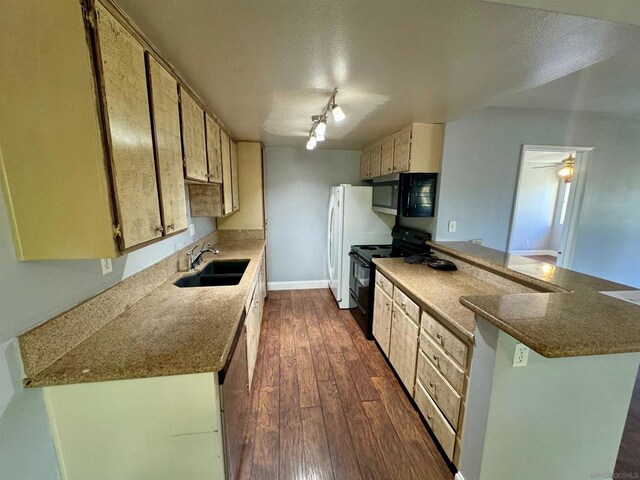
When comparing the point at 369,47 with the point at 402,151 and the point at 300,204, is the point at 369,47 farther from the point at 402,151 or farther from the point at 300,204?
the point at 300,204

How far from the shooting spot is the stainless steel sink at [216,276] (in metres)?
2.12

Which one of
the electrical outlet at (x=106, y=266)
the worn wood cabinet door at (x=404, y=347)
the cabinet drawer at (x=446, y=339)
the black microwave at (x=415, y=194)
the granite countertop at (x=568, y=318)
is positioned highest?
the black microwave at (x=415, y=194)

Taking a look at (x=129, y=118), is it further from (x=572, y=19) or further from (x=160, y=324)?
(x=572, y=19)

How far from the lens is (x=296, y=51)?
1.21 m

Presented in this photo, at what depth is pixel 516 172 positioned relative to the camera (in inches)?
103

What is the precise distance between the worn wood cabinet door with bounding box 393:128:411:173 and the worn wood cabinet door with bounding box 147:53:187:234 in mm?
2033

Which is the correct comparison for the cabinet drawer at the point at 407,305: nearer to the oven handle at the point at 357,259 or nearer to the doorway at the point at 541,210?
the oven handle at the point at 357,259

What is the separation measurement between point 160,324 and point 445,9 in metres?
1.84

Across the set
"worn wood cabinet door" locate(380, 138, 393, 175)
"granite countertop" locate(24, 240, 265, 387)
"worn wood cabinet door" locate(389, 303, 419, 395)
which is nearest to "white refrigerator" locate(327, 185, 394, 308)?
"worn wood cabinet door" locate(380, 138, 393, 175)

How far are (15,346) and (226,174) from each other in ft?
6.73

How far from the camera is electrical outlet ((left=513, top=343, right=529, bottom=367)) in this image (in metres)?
1.12

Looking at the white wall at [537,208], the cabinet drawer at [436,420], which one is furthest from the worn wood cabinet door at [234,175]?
the white wall at [537,208]

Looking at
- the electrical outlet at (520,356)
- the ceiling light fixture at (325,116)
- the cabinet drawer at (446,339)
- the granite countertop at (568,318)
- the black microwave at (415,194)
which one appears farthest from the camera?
the black microwave at (415,194)

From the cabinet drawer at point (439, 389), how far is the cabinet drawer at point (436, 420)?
48 mm
